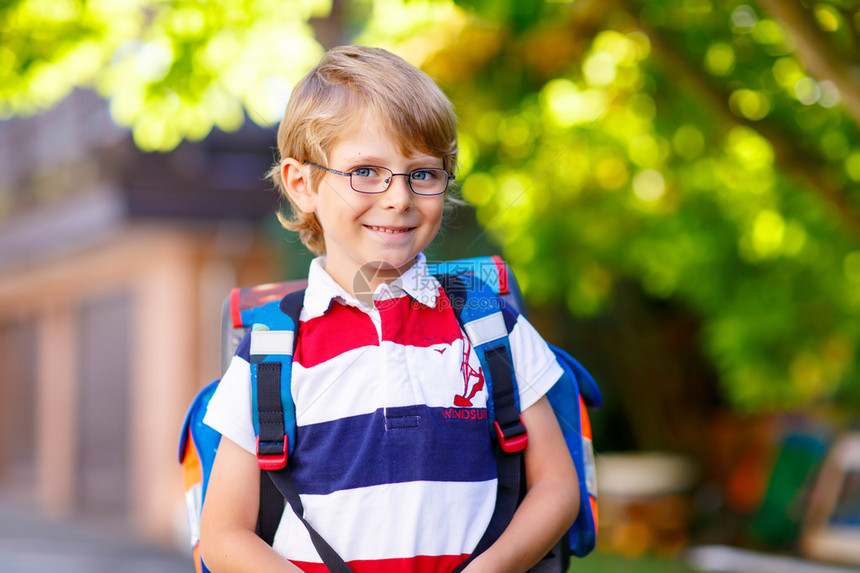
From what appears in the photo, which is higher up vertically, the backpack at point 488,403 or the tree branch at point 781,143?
the tree branch at point 781,143

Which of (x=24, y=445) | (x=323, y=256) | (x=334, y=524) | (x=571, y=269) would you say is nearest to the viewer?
(x=334, y=524)

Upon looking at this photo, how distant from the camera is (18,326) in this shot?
16375mm

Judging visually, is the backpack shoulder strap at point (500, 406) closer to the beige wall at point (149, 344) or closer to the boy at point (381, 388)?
the boy at point (381, 388)

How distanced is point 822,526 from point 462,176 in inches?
243

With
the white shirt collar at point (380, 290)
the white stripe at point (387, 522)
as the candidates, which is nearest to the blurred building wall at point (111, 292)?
the white shirt collar at point (380, 290)

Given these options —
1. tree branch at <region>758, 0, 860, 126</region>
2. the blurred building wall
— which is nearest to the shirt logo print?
tree branch at <region>758, 0, 860, 126</region>

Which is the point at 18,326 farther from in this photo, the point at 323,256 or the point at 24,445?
the point at 323,256

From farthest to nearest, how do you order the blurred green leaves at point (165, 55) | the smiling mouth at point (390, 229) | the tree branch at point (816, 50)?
1. the blurred green leaves at point (165, 55)
2. the tree branch at point (816, 50)
3. the smiling mouth at point (390, 229)

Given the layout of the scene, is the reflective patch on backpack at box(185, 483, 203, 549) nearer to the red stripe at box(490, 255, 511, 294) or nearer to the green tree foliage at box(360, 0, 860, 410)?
the red stripe at box(490, 255, 511, 294)

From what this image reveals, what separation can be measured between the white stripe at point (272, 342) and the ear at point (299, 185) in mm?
246

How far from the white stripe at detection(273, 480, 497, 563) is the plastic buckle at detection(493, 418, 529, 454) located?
10 cm

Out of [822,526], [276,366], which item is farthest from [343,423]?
[822,526]

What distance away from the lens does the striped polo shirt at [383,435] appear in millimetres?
1545

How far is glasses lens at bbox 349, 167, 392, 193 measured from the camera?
1610 mm
